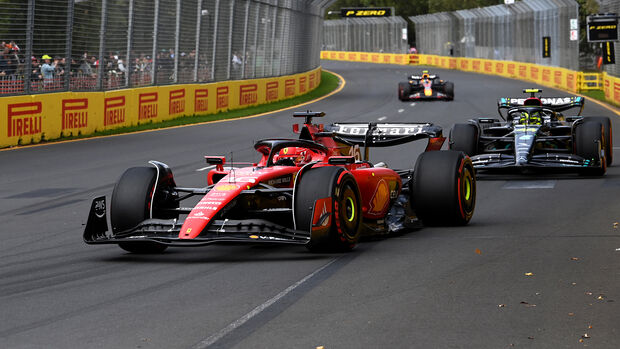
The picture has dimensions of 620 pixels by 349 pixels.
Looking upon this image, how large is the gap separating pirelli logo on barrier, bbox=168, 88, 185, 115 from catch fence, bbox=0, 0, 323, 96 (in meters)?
0.36

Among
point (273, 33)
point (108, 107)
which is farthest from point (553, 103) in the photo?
point (273, 33)

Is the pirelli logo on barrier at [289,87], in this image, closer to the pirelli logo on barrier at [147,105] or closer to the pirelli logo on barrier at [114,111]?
the pirelli logo on barrier at [147,105]

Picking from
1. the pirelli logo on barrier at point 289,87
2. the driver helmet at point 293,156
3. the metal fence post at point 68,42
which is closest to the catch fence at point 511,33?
the pirelli logo on barrier at point 289,87

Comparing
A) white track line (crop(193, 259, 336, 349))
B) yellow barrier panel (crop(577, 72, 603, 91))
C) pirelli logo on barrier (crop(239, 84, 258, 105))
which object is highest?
yellow barrier panel (crop(577, 72, 603, 91))

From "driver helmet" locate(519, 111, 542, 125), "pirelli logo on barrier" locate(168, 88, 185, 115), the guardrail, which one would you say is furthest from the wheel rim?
the guardrail

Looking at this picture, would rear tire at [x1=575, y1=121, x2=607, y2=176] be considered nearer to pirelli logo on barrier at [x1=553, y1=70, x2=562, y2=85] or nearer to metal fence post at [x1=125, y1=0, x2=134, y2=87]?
metal fence post at [x1=125, y1=0, x2=134, y2=87]

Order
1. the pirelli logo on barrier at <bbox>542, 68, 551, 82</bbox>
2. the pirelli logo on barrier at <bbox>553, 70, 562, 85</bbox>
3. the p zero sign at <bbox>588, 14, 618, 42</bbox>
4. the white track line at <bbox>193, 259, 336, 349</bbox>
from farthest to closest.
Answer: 1. the pirelli logo on barrier at <bbox>542, 68, 551, 82</bbox>
2. the pirelli logo on barrier at <bbox>553, 70, 562, 85</bbox>
3. the p zero sign at <bbox>588, 14, 618, 42</bbox>
4. the white track line at <bbox>193, 259, 336, 349</bbox>

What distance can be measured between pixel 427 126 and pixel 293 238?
12.8ft

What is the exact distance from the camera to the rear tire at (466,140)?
55.4 ft

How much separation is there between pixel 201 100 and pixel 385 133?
1948 cm

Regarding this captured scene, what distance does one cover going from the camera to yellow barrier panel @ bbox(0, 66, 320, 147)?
22.2 m

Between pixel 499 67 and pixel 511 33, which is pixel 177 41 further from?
pixel 499 67

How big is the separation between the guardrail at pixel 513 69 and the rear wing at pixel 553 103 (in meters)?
17.5

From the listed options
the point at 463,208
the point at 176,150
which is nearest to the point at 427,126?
the point at 463,208
